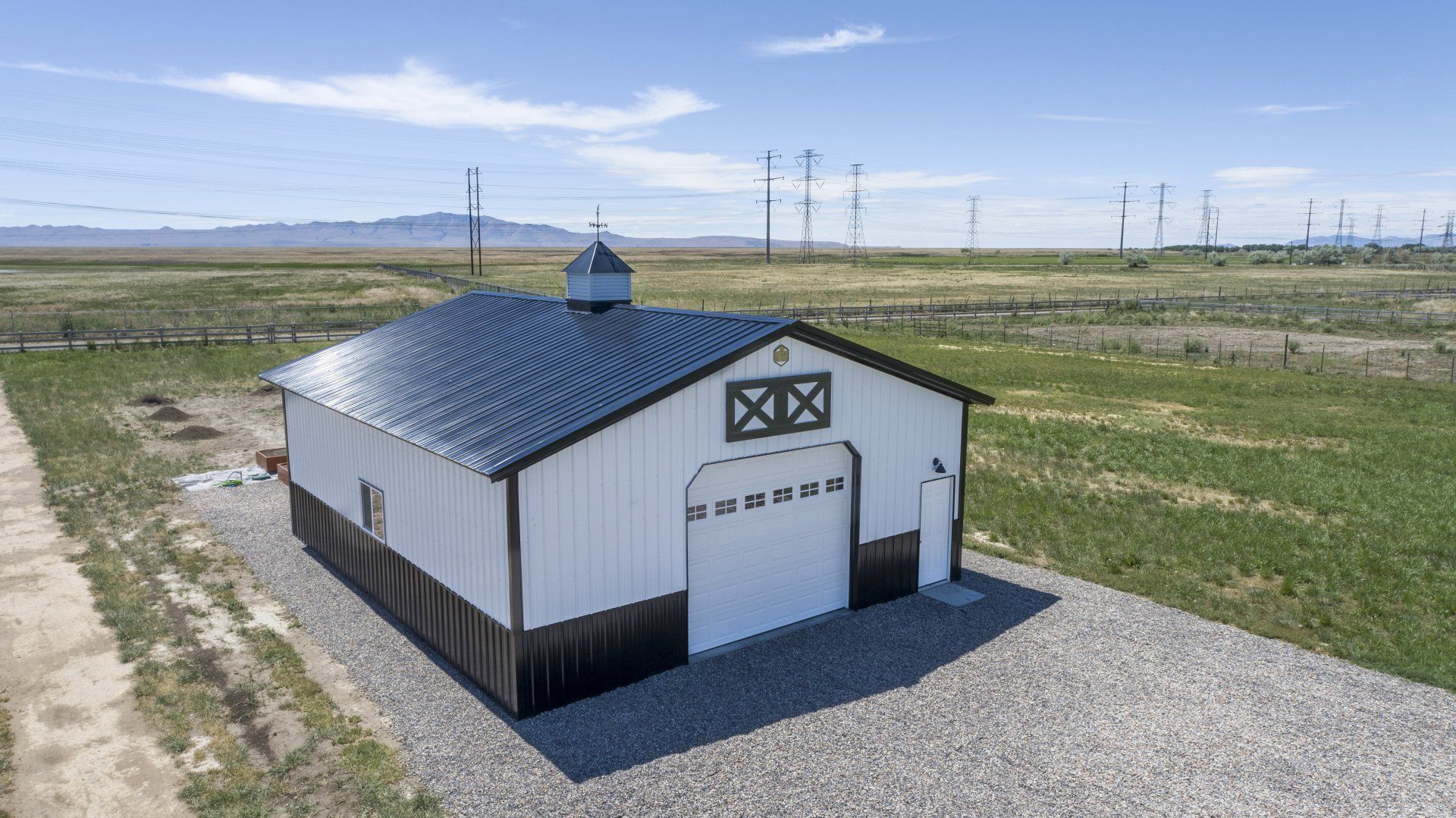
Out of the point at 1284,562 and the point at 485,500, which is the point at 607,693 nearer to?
the point at 485,500

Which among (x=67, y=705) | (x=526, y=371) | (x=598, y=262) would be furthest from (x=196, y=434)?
(x=526, y=371)

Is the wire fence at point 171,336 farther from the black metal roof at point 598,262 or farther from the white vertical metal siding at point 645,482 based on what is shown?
the white vertical metal siding at point 645,482

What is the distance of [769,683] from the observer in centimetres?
1141

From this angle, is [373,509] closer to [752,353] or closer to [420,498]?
[420,498]

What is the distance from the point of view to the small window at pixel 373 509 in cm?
1384

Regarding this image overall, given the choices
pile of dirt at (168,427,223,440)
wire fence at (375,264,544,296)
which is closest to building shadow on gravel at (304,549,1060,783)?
pile of dirt at (168,427,223,440)

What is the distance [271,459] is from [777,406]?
1549 centimetres

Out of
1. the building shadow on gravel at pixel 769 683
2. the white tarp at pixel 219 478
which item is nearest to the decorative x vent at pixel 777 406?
the building shadow on gravel at pixel 769 683

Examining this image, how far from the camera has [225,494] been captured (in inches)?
795

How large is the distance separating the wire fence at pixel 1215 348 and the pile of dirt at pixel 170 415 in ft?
119

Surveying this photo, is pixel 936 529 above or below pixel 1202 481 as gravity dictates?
above

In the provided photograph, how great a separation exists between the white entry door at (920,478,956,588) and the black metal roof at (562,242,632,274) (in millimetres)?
6593

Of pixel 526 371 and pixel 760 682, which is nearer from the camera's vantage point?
pixel 760 682

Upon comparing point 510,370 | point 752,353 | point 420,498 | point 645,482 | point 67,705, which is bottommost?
point 67,705
